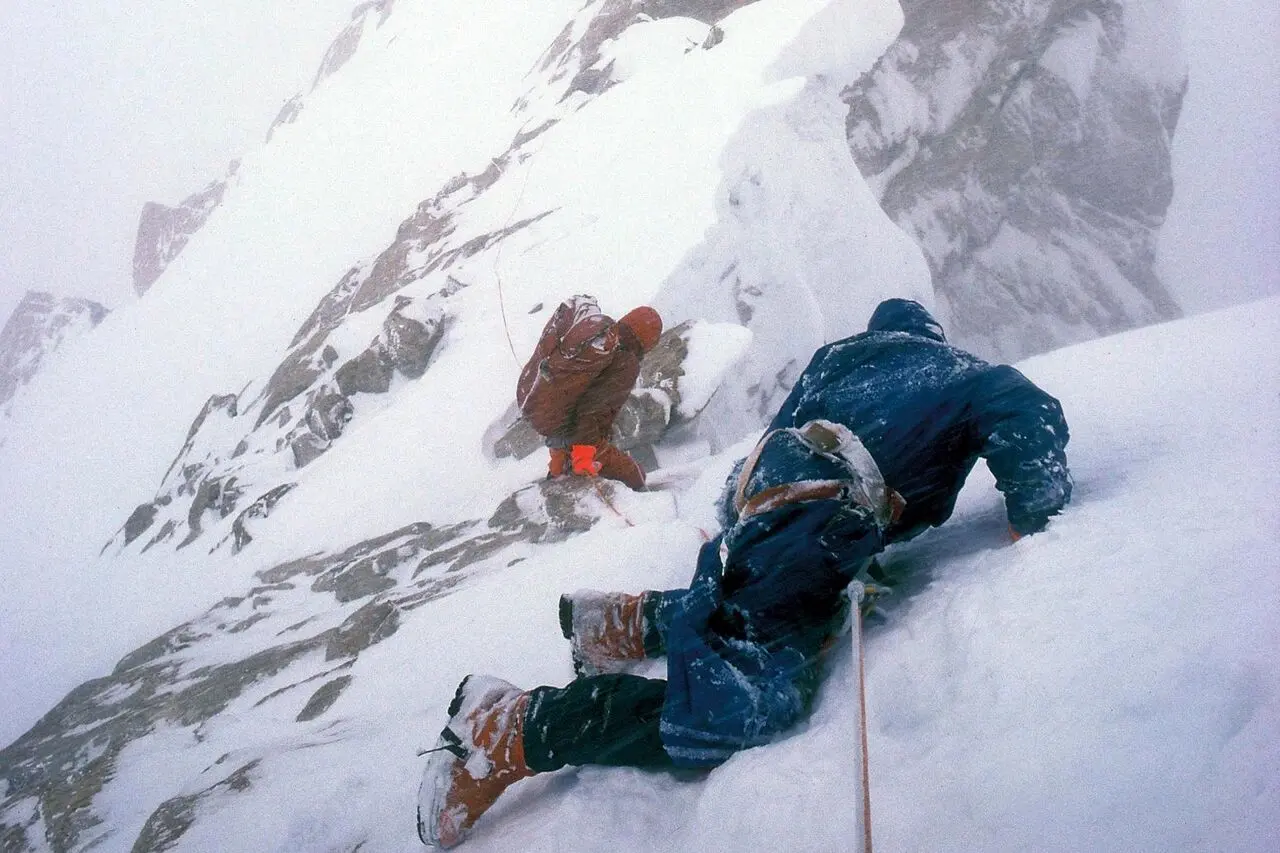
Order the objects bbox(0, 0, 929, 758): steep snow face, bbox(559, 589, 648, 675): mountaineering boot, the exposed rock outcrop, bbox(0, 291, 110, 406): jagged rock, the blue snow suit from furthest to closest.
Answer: bbox(0, 291, 110, 406): jagged rock → bbox(0, 0, 929, 758): steep snow face → the exposed rock outcrop → bbox(559, 589, 648, 675): mountaineering boot → the blue snow suit

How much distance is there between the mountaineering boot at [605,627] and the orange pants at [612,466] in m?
2.67

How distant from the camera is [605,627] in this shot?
2.15 metres

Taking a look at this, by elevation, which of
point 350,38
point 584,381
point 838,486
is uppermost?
point 350,38

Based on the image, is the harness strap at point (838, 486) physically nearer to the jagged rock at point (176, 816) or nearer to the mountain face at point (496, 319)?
the mountain face at point (496, 319)

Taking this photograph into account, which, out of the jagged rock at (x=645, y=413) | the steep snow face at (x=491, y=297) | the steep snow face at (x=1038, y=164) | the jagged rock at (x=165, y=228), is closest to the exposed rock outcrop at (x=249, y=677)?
the steep snow face at (x=491, y=297)

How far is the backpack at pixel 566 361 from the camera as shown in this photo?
459cm

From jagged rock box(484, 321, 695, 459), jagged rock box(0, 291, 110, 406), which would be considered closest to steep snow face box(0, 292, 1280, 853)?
jagged rock box(484, 321, 695, 459)

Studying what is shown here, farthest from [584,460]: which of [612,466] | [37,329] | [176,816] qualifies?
[37,329]

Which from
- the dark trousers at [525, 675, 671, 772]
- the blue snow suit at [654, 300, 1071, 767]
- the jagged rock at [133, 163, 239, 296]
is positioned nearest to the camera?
the blue snow suit at [654, 300, 1071, 767]

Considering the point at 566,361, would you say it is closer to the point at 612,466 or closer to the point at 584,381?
the point at 584,381

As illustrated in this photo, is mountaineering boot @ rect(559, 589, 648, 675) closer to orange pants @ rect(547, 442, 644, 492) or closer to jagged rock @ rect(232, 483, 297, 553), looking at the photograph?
orange pants @ rect(547, 442, 644, 492)

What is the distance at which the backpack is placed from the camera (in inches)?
181

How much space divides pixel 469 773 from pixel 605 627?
1.90ft

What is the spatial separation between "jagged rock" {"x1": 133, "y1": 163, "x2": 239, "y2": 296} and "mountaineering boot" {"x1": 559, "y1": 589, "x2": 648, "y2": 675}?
5617 centimetres
